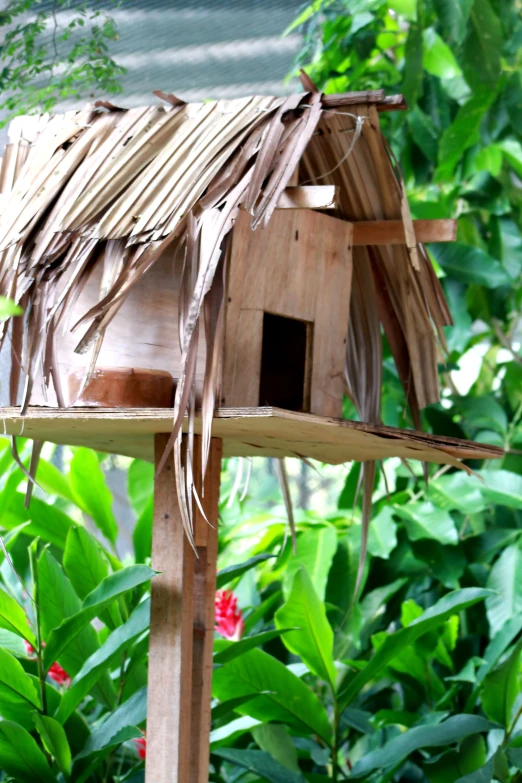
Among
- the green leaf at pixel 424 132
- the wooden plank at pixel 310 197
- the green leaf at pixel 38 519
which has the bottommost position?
the green leaf at pixel 38 519

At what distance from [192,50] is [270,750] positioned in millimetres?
1007

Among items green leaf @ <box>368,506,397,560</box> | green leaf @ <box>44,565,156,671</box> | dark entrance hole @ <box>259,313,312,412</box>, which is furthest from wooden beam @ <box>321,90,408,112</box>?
green leaf @ <box>368,506,397,560</box>

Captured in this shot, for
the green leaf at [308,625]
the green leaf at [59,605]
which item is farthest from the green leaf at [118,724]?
the green leaf at [308,625]

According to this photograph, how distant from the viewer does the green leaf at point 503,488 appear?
1389 mm

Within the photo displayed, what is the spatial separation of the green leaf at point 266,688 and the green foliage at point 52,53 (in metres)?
0.70

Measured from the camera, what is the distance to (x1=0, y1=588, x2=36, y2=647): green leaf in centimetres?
97

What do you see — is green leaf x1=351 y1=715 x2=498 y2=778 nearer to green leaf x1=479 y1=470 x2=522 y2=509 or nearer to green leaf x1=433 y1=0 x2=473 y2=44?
green leaf x1=479 y1=470 x2=522 y2=509

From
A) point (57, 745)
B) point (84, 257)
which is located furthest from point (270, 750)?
point (84, 257)

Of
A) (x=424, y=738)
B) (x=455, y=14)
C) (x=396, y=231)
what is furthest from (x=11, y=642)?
(x=455, y=14)

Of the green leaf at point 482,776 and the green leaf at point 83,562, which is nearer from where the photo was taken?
the green leaf at point 482,776

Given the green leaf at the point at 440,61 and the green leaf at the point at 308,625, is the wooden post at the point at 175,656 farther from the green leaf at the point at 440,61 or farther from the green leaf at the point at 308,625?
the green leaf at the point at 440,61

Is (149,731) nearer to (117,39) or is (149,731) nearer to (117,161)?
(117,161)

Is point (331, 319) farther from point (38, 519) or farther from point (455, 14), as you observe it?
point (455, 14)

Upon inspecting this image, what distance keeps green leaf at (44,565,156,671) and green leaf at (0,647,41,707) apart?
0.03 metres
